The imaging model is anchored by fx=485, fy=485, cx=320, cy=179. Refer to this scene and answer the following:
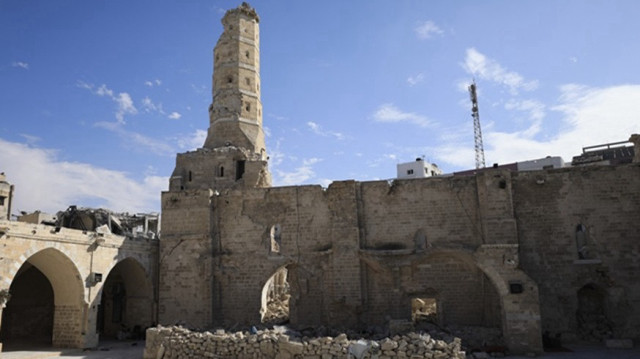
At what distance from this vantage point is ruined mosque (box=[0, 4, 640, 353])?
52.5 feet

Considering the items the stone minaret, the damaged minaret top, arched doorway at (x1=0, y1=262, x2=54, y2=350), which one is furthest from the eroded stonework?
arched doorway at (x1=0, y1=262, x2=54, y2=350)

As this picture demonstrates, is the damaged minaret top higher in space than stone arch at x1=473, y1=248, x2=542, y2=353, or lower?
higher

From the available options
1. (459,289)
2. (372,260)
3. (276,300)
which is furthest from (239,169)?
(459,289)

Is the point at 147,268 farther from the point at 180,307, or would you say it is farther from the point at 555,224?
the point at 555,224

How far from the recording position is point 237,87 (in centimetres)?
2439

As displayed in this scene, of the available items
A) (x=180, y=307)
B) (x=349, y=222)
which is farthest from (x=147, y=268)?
(x=349, y=222)

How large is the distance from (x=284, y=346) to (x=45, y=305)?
13.4m

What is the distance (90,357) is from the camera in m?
15.2

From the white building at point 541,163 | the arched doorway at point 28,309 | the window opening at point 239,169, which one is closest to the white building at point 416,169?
the white building at point 541,163

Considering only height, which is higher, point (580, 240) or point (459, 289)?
point (580, 240)

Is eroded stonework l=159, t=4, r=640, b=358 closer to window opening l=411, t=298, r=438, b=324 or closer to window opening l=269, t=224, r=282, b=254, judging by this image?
window opening l=411, t=298, r=438, b=324

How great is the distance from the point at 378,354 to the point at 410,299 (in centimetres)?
618

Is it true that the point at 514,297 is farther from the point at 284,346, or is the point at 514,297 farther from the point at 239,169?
the point at 239,169

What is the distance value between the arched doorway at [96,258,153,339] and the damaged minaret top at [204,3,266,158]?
7.32m
